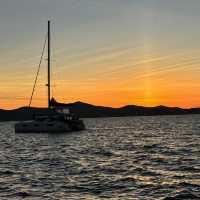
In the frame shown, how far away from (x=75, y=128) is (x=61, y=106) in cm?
726

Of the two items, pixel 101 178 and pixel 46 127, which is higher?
pixel 46 127

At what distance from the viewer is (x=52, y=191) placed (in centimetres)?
2773

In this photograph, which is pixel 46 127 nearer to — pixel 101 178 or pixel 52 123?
pixel 52 123

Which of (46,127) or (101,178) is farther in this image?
(46,127)

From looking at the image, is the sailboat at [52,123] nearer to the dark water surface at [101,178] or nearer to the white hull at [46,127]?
the white hull at [46,127]

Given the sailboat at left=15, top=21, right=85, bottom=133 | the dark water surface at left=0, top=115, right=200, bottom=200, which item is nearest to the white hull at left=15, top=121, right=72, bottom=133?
the sailboat at left=15, top=21, right=85, bottom=133

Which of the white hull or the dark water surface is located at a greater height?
the white hull

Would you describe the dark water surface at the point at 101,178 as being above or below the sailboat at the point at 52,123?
below

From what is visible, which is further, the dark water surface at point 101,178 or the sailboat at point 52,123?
the sailboat at point 52,123

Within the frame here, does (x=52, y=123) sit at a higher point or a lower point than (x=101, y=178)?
higher

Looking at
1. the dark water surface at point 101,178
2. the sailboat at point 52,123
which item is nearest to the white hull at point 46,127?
the sailboat at point 52,123

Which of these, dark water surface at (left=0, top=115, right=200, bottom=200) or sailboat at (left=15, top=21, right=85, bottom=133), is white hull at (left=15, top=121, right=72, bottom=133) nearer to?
sailboat at (left=15, top=21, right=85, bottom=133)

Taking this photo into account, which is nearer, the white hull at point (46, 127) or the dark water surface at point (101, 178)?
the dark water surface at point (101, 178)

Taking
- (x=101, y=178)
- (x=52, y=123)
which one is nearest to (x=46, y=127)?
(x=52, y=123)
